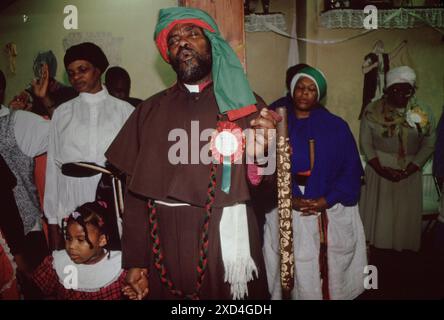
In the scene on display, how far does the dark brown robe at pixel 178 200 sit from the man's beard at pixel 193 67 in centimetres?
11

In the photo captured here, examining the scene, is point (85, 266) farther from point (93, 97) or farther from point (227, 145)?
point (227, 145)

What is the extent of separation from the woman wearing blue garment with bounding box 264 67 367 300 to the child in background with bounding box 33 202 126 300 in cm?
146

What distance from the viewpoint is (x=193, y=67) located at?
7.66ft

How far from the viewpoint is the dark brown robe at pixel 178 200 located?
7.37ft

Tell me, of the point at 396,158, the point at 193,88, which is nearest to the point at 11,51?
the point at 193,88

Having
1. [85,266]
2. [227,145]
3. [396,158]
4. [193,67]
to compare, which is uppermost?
[193,67]

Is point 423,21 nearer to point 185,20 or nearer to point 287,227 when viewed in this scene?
point 185,20

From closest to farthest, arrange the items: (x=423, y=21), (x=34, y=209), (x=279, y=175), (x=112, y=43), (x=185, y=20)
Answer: (x=279, y=175) < (x=185, y=20) < (x=34, y=209) < (x=112, y=43) < (x=423, y=21)

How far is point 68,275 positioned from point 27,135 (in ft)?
4.62

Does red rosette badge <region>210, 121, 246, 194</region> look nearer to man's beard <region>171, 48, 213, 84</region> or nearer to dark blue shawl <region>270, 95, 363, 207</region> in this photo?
man's beard <region>171, 48, 213, 84</region>

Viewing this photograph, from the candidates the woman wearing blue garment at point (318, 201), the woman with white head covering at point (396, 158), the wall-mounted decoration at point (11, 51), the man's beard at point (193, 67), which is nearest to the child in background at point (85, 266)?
the woman wearing blue garment at point (318, 201)

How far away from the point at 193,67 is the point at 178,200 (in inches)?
34.2

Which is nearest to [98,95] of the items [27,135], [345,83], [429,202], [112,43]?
[27,135]

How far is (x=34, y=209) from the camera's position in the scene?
3.56 metres
